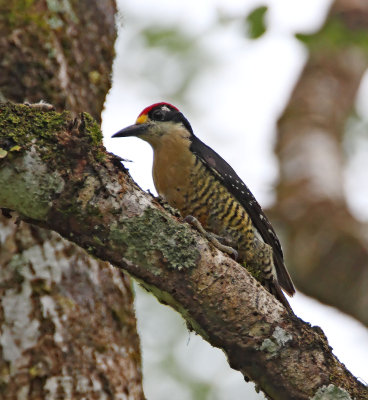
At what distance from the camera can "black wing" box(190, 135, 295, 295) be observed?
14.8 feet

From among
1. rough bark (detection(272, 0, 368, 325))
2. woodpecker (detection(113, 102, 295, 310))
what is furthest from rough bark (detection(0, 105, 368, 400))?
rough bark (detection(272, 0, 368, 325))

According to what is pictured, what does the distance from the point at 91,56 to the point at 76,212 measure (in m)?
2.17

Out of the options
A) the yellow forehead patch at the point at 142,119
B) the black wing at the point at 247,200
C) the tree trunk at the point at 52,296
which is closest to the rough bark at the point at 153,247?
the tree trunk at the point at 52,296

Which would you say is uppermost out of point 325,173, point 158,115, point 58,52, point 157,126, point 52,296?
point 325,173

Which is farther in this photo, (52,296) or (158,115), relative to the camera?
(158,115)

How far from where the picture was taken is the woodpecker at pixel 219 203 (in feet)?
14.5

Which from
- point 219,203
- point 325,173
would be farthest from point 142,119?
point 325,173

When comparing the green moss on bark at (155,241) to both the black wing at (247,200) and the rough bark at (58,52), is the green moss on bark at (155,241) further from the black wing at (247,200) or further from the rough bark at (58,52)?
the black wing at (247,200)

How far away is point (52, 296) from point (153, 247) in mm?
1045

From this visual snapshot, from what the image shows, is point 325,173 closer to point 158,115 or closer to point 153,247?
point 158,115

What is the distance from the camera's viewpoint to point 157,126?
489 centimetres

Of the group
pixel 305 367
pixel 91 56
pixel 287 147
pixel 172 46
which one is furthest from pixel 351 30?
pixel 305 367

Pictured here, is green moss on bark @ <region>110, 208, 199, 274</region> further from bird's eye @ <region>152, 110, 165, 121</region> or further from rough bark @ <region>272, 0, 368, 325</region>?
rough bark @ <region>272, 0, 368, 325</region>

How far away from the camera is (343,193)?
5926 millimetres
